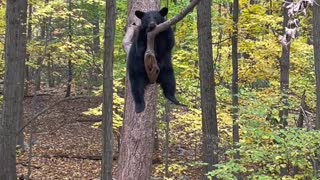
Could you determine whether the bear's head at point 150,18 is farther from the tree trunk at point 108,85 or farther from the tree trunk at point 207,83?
the tree trunk at point 207,83

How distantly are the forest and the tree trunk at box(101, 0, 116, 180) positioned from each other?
20mm

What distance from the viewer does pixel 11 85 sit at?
877cm

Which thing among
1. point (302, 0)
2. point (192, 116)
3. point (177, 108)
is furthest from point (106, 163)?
point (177, 108)

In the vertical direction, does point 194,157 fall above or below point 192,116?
below

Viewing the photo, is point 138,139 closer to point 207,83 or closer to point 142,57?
point 142,57

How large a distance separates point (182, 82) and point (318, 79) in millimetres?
3654

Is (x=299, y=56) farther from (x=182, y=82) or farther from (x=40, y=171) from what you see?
(x=40, y=171)

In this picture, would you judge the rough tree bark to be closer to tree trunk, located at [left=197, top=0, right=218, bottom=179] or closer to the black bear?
the black bear

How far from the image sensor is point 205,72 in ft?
27.8

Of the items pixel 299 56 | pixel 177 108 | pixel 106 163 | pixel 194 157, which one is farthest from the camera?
pixel 177 108

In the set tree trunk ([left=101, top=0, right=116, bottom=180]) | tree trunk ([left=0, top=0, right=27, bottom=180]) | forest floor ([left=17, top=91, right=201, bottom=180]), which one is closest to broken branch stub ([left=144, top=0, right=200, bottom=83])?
tree trunk ([left=101, top=0, right=116, bottom=180])

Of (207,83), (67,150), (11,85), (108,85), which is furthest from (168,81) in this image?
(67,150)

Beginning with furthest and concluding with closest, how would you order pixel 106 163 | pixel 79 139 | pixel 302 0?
pixel 79 139, pixel 106 163, pixel 302 0

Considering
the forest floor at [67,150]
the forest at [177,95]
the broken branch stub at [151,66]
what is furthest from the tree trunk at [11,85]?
the broken branch stub at [151,66]
